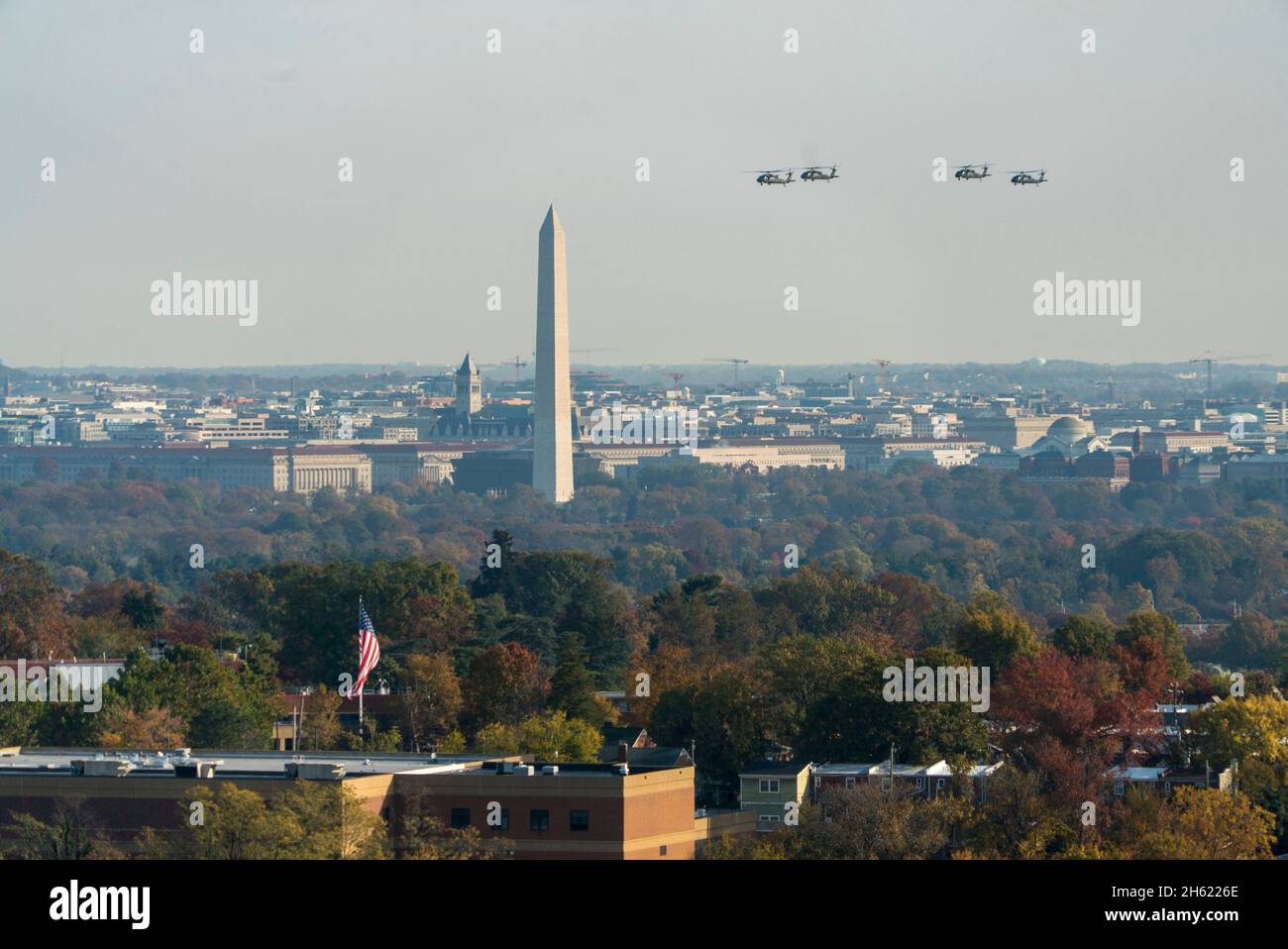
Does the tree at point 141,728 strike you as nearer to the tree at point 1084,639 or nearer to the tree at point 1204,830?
the tree at point 1204,830

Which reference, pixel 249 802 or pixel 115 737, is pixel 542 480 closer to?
pixel 115 737

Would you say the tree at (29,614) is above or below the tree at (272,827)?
below

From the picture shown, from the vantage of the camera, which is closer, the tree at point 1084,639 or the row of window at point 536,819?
the row of window at point 536,819

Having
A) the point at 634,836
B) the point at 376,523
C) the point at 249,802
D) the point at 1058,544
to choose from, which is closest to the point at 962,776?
the point at 634,836

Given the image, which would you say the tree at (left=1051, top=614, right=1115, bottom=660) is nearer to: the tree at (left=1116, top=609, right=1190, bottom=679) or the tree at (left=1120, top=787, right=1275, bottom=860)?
the tree at (left=1116, top=609, right=1190, bottom=679)

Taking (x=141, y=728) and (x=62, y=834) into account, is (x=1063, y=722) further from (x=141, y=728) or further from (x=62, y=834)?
(x=62, y=834)

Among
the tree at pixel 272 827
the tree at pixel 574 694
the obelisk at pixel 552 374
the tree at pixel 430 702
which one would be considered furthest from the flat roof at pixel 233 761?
the obelisk at pixel 552 374
